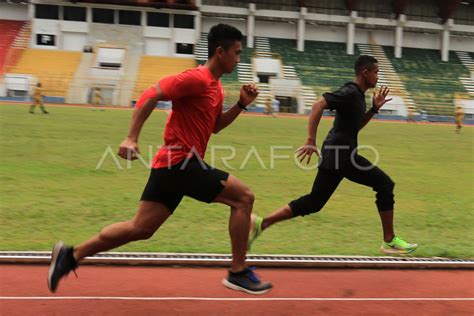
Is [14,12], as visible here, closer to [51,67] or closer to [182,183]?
[51,67]

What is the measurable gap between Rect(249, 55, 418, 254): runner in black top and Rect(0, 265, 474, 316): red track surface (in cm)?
60

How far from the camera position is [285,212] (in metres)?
4.94

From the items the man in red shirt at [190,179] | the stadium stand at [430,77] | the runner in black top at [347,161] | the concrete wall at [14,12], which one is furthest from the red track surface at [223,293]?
the concrete wall at [14,12]

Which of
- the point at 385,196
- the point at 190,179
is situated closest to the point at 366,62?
the point at 385,196

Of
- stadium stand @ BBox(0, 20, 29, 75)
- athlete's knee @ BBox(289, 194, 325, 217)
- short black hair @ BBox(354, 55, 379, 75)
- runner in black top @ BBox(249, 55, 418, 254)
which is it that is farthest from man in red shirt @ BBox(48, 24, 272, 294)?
stadium stand @ BBox(0, 20, 29, 75)

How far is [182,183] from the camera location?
352cm

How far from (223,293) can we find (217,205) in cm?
313

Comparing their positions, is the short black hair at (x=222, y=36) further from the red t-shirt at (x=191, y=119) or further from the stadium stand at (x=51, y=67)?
the stadium stand at (x=51, y=67)

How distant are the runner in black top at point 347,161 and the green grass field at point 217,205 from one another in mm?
392

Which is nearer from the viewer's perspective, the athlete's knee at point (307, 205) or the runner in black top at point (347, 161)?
the runner in black top at point (347, 161)

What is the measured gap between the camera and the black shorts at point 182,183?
351 cm

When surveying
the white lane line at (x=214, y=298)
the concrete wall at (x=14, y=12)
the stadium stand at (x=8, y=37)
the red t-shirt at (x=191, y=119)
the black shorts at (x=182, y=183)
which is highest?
the concrete wall at (x=14, y=12)

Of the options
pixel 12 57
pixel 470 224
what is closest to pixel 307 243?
pixel 470 224

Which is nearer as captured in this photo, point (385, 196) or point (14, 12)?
point (385, 196)
